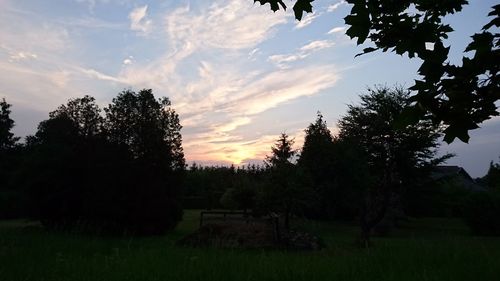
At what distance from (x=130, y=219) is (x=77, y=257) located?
835 inches

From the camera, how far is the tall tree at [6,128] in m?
72.0

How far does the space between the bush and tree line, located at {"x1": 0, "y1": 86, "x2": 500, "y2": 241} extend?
0.07m

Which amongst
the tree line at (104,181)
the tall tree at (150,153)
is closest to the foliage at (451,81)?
the tree line at (104,181)

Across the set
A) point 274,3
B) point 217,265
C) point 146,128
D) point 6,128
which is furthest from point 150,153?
point 6,128

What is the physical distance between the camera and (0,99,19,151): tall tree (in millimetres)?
72000

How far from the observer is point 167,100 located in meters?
35.2

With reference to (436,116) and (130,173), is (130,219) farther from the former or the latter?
(436,116)

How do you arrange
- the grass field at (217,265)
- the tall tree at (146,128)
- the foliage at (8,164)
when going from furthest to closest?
the foliage at (8,164) < the tall tree at (146,128) < the grass field at (217,265)

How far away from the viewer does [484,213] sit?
102 ft

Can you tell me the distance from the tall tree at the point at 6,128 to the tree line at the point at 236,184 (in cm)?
3285

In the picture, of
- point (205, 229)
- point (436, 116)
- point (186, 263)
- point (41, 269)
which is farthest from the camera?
point (205, 229)

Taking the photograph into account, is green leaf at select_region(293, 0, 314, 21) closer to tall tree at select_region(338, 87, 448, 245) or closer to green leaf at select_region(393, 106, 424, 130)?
green leaf at select_region(393, 106, 424, 130)

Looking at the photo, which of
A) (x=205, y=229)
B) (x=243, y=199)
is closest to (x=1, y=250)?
(x=205, y=229)

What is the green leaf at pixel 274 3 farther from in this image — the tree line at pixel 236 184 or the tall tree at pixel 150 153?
the tall tree at pixel 150 153
